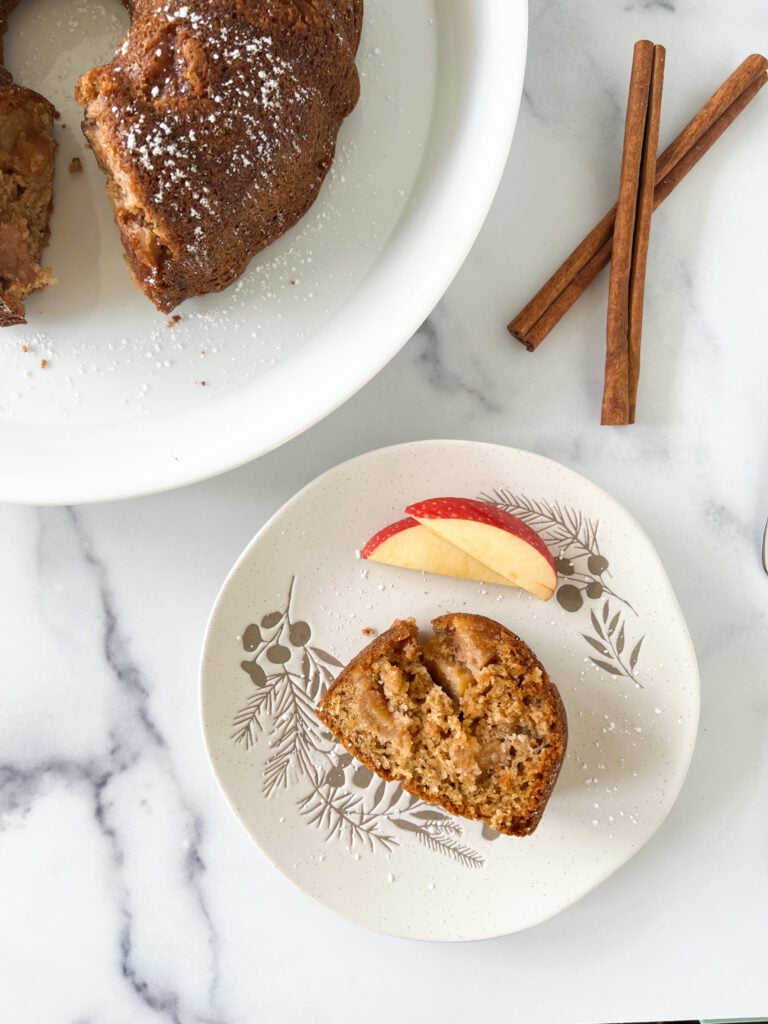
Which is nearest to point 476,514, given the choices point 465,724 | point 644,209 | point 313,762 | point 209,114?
point 465,724

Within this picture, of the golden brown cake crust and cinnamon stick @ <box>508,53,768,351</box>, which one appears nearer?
the golden brown cake crust

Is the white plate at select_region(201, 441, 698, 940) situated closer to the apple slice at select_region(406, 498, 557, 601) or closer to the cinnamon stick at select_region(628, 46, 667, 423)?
the apple slice at select_region(406, 498, 557, 601)

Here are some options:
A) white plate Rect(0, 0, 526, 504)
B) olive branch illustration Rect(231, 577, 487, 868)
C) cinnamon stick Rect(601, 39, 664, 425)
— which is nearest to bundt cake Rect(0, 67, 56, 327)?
white plate Rect(0, 0, 526, 504)

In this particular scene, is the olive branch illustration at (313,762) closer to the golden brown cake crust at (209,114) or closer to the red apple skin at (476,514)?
the red apple skin at (476,514)

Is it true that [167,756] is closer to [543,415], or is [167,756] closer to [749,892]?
[543,415]

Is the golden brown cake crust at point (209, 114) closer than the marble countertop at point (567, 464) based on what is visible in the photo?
Yes

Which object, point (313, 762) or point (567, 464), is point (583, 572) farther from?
point (313, 762)

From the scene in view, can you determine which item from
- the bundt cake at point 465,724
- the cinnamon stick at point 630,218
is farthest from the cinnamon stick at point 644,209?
the bundt cake at point 465,724

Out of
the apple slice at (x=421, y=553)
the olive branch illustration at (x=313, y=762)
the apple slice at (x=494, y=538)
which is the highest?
the apple slice at (x=494, y=538)
